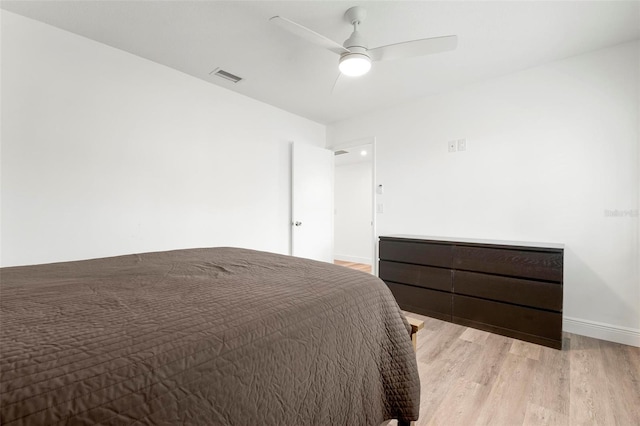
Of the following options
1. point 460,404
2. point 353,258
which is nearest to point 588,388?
point 460,404

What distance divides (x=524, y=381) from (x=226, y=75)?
3.35 m

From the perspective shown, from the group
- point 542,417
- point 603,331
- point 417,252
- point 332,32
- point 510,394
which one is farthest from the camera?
point 417,252

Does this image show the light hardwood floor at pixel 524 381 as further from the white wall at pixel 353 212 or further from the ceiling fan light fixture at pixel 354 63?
the white wall at pixel 353 212

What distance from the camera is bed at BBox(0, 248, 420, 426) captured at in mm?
495

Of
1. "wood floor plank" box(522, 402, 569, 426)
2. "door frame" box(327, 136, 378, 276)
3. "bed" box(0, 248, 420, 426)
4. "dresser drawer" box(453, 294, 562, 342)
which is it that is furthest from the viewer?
"door frame" box(327, 136, 378, 276)

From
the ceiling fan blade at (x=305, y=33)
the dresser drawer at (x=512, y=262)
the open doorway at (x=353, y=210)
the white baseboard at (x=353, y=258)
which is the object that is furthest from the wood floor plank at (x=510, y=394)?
the white baseboard at (x=353, y=258)

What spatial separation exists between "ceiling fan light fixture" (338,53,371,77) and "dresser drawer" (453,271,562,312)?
1946 millimetres

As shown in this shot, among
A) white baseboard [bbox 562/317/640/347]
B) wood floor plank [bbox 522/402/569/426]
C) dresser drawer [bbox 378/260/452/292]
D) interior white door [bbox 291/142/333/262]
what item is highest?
interior white door [bbox 291/142/333/262]

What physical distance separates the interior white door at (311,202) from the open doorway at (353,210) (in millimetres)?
1515

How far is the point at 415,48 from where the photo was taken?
178cm

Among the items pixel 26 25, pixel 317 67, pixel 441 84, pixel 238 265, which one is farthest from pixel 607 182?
pixel 26 25

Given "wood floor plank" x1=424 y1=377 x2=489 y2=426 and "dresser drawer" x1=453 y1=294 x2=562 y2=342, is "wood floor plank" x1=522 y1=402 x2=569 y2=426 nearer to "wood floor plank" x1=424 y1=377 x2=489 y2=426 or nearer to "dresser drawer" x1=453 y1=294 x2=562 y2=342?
"wood floor plank" x1=424 y1=377 x2=489 y2=426

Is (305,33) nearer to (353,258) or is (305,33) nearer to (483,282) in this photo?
(483,282)

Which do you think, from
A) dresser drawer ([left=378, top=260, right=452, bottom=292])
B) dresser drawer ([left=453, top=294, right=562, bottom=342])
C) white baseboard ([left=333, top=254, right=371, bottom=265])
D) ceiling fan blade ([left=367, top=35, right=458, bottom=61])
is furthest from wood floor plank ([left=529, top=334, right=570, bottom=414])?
white baseboard ([left=333, top=254, right=371, bottom=265])
